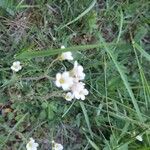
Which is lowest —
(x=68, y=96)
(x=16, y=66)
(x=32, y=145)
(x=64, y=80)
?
(x=32, y=145)

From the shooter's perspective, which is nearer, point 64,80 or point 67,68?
point 64,80

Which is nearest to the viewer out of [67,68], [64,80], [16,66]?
[64,80]

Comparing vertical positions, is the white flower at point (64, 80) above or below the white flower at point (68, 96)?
above

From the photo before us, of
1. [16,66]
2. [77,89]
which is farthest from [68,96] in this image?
[16,66]

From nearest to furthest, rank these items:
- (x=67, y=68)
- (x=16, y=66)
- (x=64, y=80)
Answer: (x=64, y=80) → (x=16, y=66) → (x=67, y=68)

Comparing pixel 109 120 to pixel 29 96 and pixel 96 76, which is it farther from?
pixel 29 96

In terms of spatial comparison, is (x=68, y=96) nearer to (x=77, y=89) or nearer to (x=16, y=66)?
(x=77, y=89)

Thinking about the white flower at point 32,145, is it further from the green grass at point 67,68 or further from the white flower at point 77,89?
the white flower at point 77,89

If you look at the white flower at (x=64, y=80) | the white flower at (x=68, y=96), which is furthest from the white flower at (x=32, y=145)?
the white flower at (x=64, y=80)

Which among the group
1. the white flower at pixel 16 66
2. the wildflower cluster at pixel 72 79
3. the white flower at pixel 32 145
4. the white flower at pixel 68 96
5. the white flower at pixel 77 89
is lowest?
the white flower at pixel 32 145
